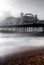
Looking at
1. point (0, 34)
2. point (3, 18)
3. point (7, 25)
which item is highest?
point (3, 18)

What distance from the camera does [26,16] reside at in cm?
318

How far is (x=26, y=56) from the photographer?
6.01ft

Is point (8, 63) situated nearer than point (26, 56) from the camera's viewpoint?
Yes

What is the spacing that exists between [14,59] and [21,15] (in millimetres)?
1605

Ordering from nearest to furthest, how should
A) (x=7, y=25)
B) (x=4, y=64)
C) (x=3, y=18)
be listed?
(x=4, y=64) < (x=3, y=18) < (x=7, y=25)

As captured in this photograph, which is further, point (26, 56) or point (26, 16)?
point (26, 16)

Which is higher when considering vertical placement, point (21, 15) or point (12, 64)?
point (21, 15)

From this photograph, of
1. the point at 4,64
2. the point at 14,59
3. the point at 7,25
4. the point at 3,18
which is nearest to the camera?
the point at 4,64

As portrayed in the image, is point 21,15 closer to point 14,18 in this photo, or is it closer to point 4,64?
point 14,18

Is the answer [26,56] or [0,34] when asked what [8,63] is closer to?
[26,56]

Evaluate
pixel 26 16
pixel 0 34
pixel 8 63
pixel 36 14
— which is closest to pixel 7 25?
pixel 0 34

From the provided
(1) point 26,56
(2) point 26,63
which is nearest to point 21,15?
(1) point 26,56

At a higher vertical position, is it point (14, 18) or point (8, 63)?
point (14, 18)

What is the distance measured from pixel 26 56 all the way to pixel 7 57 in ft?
0.86
